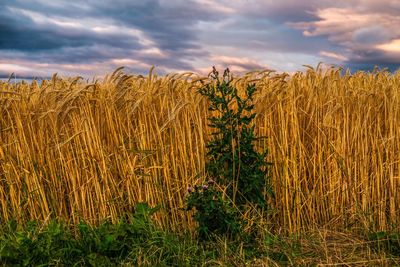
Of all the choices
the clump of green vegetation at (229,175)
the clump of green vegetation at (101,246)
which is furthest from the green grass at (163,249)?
the clump of green vegetation at (229,175)

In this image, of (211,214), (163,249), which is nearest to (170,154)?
(211,214)

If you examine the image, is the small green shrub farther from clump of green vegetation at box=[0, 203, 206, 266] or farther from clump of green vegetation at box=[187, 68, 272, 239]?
clump of green vegetation at box=[0, 203, 206, 266]

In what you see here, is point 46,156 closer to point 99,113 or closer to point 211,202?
point 99,113

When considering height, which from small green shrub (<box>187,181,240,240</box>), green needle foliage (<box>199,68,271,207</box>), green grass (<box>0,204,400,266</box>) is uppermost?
green needle foliage (<box>199,68,271,207</box>)

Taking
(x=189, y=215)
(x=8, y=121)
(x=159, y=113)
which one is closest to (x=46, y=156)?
(x=8, y=121)

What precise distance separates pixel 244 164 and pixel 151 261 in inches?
44.9

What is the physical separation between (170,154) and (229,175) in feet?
2.11

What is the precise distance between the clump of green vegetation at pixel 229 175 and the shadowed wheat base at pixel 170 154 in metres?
0.30

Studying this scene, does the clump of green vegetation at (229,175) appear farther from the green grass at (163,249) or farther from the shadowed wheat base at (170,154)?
the shadowed wheat base at (170,154)

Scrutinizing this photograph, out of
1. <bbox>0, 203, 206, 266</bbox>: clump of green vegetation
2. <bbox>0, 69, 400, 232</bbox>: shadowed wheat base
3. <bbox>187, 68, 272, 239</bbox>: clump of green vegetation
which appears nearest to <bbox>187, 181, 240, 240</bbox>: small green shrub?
<bbox>187, 68, 272, 239</bbox>: clump of green vegetation

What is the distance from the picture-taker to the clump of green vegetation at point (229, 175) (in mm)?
3775

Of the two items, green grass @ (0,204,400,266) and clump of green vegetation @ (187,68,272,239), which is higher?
clump of green vegetation @ (187,68,272,239)

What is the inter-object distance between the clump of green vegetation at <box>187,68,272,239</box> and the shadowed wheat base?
0.30m

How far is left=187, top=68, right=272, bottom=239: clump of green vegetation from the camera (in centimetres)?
378
